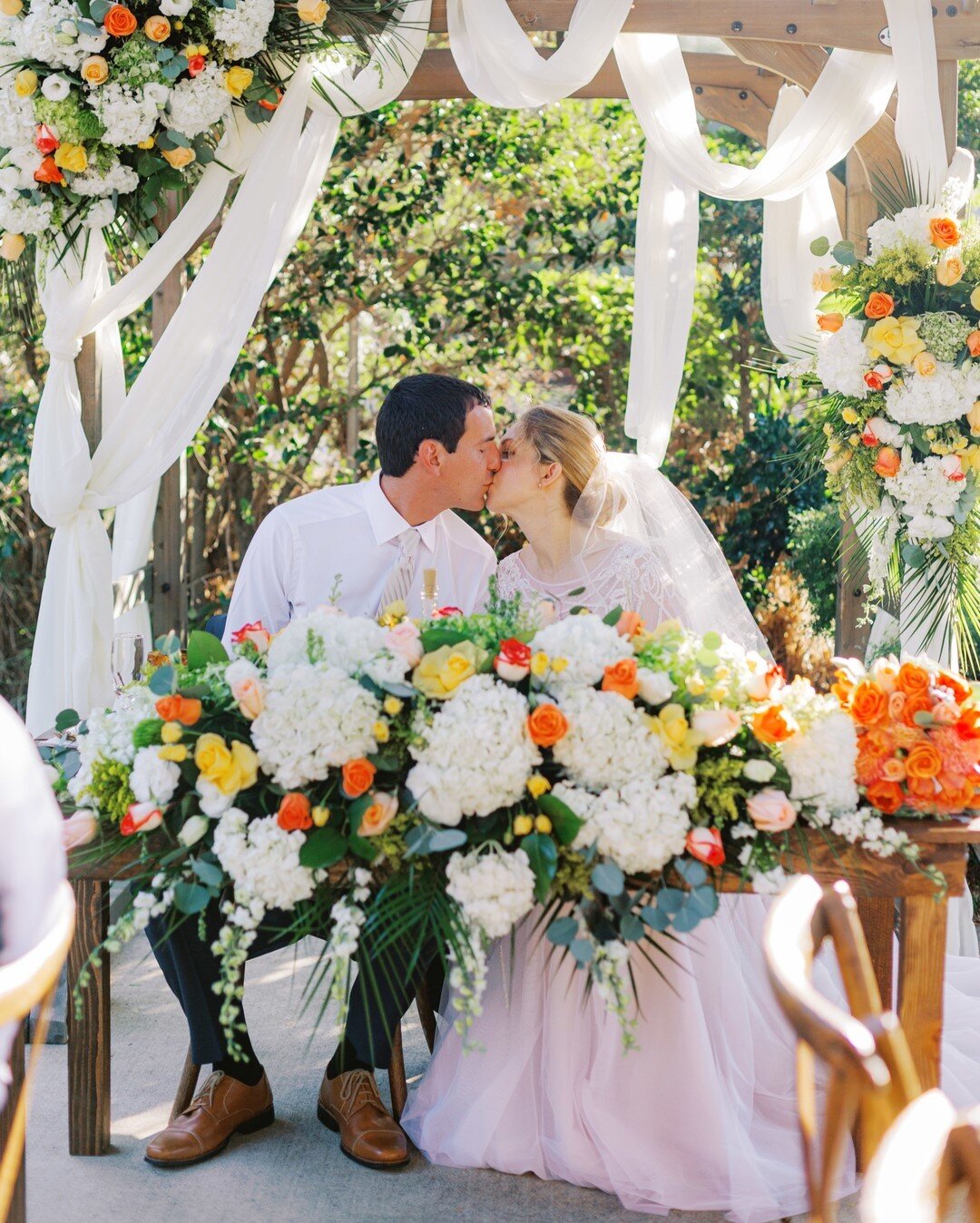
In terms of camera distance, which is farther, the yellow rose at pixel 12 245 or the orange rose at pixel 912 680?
the yellow rose at pixel 12 245

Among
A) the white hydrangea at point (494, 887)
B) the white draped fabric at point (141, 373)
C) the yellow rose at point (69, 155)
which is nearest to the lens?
the white hydrangea at point (494, 887)

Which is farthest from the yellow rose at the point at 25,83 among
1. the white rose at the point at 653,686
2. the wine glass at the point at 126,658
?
the white rose at the point at 653,686

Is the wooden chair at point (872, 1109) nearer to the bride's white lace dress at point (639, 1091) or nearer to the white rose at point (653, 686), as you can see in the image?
the white rose at point (653, 686)

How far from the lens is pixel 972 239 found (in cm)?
353

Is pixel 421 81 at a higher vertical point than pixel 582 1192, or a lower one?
higher

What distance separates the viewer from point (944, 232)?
11.3 ft

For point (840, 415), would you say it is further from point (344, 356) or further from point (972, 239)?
point (344, 356)

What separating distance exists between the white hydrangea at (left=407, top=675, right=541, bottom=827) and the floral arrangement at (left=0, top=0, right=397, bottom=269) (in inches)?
90.9

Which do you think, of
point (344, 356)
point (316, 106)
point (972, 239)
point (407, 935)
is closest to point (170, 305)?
point (316, 106)

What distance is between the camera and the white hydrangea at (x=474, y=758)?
2.03 m

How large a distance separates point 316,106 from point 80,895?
251 cm

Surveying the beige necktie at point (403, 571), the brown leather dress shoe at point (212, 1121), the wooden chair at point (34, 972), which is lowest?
the brown leather dress shoe at point (212, 1121)

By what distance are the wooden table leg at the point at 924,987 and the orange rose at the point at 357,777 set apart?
3.16 feet

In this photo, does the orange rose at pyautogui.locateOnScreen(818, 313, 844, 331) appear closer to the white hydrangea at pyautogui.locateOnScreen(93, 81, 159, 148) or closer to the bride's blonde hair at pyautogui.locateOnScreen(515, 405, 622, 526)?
the bride's blonde hair at pyautogui.locateOnScreen(515, 405, 622, 526)
